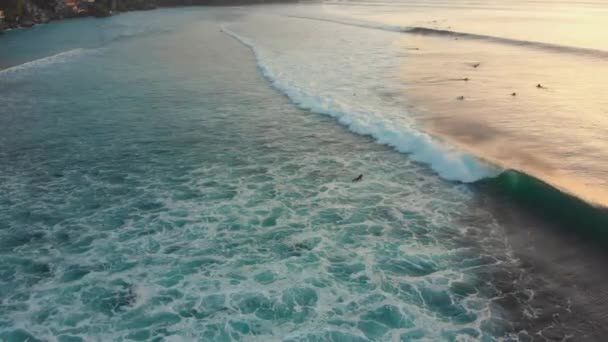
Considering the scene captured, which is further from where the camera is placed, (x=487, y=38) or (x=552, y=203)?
(x=487, y=38)

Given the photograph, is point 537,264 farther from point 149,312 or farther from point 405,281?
point 149,312

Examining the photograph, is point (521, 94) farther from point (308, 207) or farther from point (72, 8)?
point (72, 8)

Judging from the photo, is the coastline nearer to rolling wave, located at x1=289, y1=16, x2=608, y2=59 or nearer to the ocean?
rolling wave, located at x1=289, y1=16, x2=608, y2=59

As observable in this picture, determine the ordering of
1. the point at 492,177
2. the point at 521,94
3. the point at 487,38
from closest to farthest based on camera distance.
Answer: the point at 492,177 → the point at 521,94 → the point at 487,38

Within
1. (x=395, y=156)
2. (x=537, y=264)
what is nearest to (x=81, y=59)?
(x=395, y=156)

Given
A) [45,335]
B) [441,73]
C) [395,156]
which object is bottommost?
[45,335]

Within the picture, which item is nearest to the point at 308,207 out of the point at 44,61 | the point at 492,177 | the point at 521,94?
the point at 492,177
